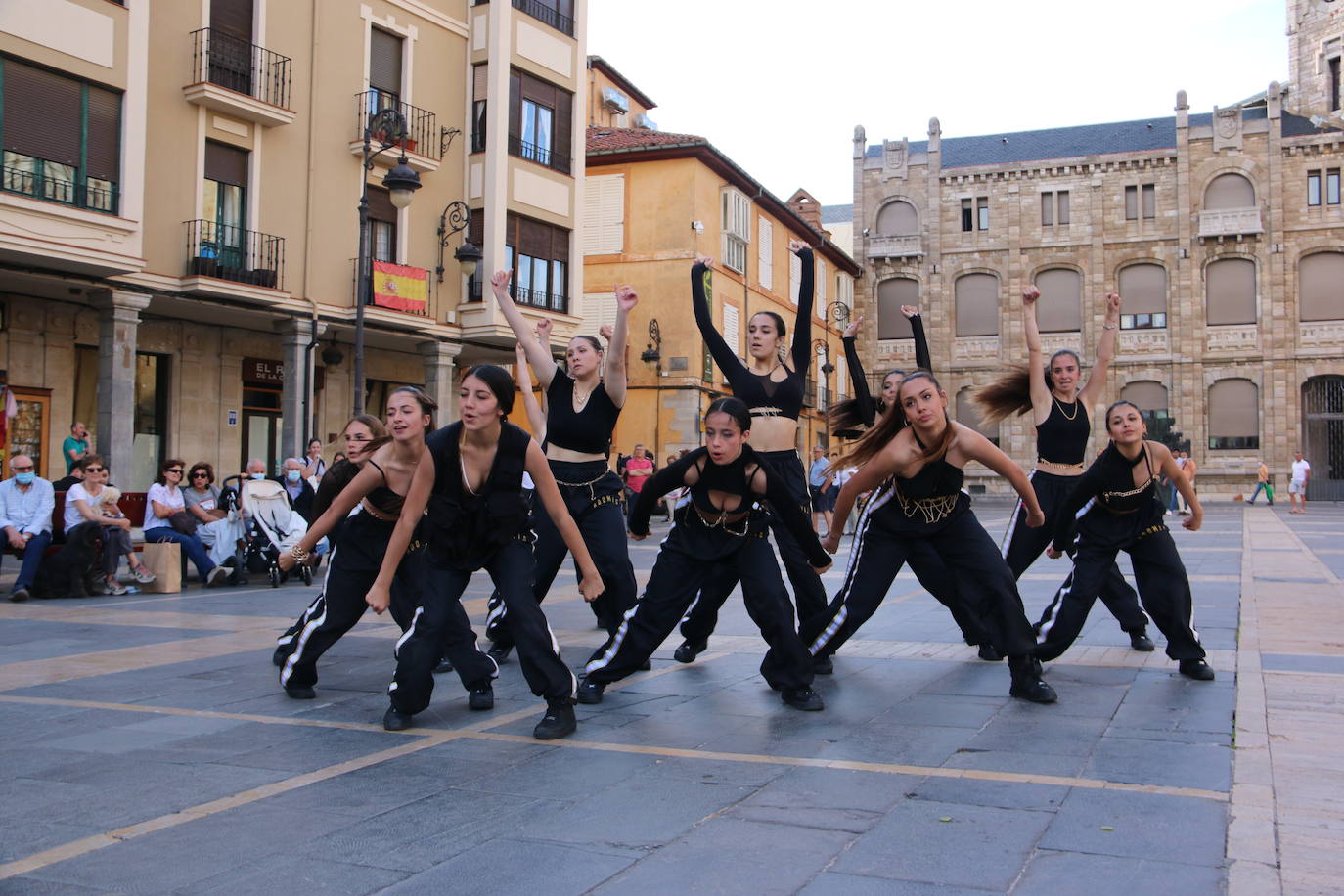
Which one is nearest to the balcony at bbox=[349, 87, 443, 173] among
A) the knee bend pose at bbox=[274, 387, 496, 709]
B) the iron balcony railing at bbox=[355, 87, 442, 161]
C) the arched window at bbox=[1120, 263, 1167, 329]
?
the iron balcony railing at bbox=[355, 87, 442, 161]

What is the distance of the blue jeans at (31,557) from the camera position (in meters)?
11.7

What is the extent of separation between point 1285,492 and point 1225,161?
542 inches

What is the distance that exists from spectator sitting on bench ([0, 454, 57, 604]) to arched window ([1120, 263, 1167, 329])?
4552 centimetres

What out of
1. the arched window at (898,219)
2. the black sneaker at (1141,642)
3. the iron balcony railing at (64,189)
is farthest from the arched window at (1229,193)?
the black sneaker at (1141,642)

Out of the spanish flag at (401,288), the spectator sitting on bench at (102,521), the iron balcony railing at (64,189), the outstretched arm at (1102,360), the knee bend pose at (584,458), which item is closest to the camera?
the knee bend pose at (584,458)

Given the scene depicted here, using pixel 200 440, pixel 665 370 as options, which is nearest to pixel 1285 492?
pixel 665 370

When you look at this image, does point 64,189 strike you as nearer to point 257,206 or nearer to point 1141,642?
point 257,206

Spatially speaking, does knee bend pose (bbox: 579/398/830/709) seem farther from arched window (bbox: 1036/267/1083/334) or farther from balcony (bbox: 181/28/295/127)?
arched window (bbox: 1036/267/1083/334)

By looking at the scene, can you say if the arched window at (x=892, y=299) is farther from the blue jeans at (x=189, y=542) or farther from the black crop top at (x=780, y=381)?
the black crop top at (x=780, y=381)

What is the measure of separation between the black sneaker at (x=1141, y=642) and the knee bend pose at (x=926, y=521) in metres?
1.64

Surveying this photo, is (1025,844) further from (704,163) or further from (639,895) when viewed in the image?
(704,163)

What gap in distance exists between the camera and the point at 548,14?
2783 centimetres

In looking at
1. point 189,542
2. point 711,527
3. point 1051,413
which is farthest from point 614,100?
point 711,527

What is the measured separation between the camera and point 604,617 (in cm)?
809
